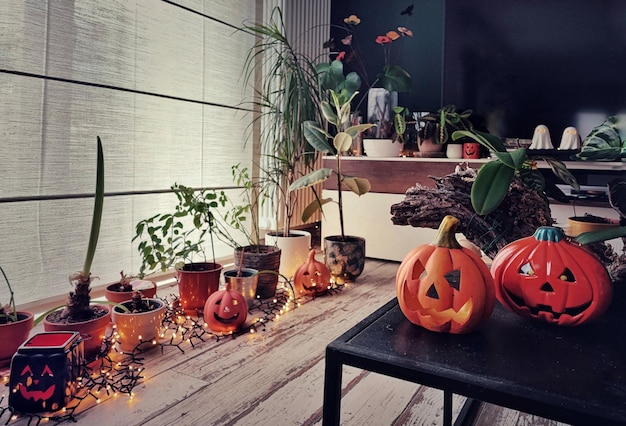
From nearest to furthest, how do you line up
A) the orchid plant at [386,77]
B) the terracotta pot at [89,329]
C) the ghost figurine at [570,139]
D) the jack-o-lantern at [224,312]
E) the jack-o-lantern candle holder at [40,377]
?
the jack-o-lantern candle holder at [40,377]
the terracotta pot at [89,329]
the jack-o-lantern at [224,312]
the ghost figurine at [570,139]
the orchid plant at [386,77]

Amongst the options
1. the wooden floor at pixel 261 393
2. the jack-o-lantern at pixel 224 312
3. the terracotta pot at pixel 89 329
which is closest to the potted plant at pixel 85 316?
the terracotta pot at pixel 89 329

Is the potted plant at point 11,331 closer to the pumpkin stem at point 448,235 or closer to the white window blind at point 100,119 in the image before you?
the white window blind at point 100,119

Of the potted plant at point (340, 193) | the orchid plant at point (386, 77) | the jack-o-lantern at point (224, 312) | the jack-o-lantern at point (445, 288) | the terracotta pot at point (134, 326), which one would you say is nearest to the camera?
the jack-o-lantern at point (445, 288)

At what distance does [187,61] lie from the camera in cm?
271

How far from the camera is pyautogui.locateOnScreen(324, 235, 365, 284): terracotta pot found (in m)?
2.47

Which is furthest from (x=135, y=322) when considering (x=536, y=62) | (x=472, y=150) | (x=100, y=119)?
(x=536, y=62)

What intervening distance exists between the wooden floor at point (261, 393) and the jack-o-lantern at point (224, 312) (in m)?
0.05

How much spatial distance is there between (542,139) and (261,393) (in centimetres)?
235

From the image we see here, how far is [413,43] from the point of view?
11.6ft

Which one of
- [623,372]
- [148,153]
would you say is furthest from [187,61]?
[623,372]

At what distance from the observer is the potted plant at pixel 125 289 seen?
1.69 m

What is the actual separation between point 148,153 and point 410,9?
2043mm

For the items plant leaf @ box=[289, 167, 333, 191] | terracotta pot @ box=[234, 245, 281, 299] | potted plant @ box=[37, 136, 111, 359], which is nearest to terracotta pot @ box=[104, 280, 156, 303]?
potted plant @ box=[37, 136, 111, 359]

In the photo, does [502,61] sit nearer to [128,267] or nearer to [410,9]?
[410,9]
